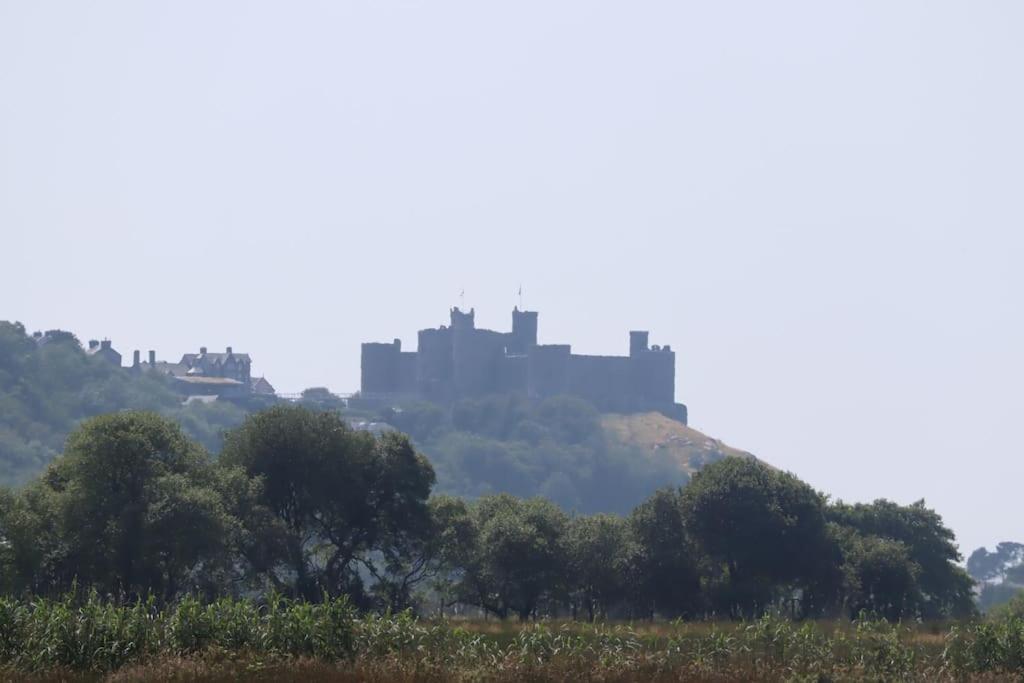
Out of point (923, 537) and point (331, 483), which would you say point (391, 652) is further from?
point (923, 537)

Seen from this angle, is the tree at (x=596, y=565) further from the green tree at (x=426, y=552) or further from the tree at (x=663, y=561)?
the green tree at (x=426, y=552)

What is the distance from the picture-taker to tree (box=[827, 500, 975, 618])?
72.8 meters

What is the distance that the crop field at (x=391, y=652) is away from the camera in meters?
27.1

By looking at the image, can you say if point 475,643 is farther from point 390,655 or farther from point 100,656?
point 100,656

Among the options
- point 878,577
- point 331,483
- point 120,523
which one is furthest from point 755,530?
point 120,523

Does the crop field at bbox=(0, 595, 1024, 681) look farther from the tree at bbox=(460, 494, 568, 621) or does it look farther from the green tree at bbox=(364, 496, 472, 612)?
the tree at bbox=(460, 494, 568, 621)

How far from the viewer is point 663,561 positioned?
188 ft

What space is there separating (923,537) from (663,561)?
72.8 ft

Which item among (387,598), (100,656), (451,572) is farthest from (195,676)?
(451,572)

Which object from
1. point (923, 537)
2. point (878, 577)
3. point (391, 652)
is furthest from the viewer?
point (923, 537)

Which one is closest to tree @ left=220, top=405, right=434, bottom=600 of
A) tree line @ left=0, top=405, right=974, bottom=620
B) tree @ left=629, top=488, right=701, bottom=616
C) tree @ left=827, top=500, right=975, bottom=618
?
tree line @ left=0, top=405, right=974, bottom=620

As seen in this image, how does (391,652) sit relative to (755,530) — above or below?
below

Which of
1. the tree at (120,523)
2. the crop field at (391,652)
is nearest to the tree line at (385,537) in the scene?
the tree at (120,523)

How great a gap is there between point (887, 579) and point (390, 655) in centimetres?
3692
